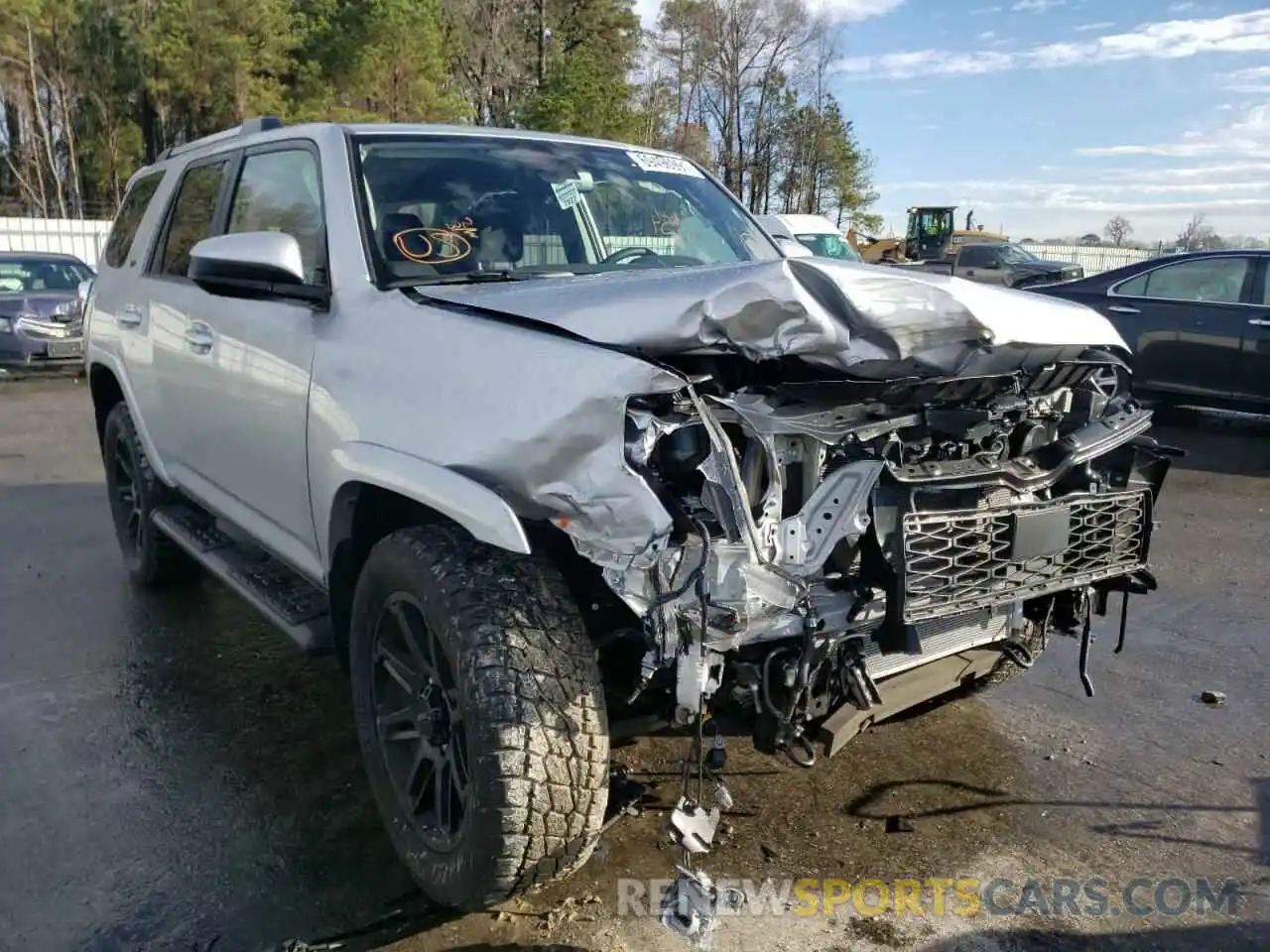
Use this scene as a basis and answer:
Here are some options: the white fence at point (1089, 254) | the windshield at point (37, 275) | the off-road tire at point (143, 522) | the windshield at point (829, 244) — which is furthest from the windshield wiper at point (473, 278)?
the white fence at point (1089, 254)

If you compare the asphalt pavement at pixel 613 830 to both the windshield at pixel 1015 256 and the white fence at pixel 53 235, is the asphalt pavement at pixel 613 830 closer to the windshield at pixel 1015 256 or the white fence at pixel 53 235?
the white fence at pixel 53 235

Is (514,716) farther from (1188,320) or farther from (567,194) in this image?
(1188,320)

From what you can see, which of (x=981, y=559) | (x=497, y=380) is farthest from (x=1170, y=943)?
(x=497, y=380)

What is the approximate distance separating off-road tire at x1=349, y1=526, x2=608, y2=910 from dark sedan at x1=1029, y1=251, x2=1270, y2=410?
8164 millimetres

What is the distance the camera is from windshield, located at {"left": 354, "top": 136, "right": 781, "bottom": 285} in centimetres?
327

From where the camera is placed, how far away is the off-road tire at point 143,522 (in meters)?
4.96

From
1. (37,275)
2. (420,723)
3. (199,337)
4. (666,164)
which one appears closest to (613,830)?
(420,723)

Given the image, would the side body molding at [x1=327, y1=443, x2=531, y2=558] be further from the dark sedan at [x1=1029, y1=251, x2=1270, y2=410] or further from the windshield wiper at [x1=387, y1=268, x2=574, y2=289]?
the dark sedan at [x1=1029, y1=251, x2=1270, y2=410]

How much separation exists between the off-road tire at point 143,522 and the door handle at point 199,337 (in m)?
1.05

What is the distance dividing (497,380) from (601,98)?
96.1ft

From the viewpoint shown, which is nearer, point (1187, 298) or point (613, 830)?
point (613, 830)

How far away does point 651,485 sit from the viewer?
2.27m

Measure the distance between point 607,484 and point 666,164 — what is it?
7.71 ft

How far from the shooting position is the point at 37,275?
45.3 feet
